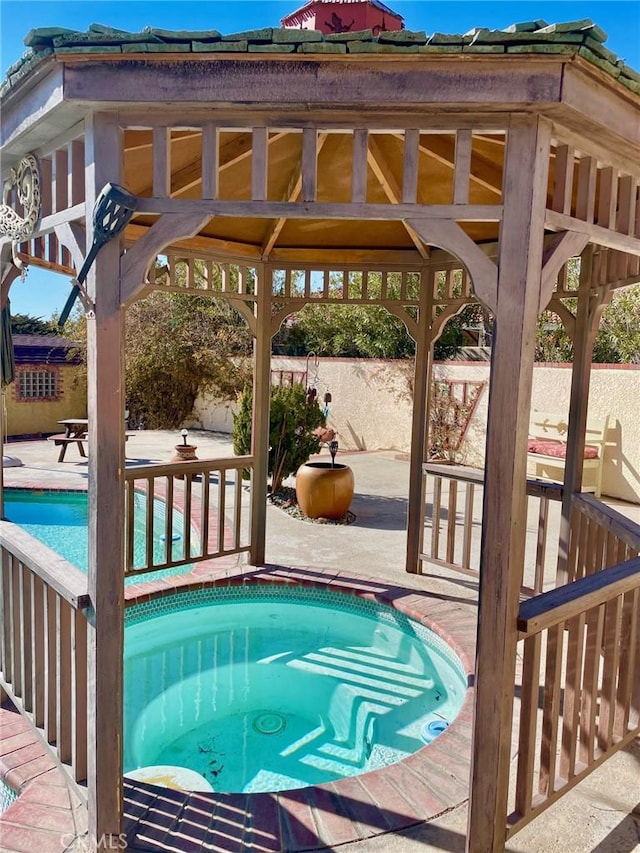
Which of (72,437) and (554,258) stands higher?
(554,258)

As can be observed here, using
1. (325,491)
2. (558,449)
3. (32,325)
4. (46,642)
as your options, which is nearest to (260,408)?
(325,491)

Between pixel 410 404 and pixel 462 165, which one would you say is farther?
pixel 410 404

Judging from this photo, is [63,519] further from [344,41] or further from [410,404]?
[344,41]

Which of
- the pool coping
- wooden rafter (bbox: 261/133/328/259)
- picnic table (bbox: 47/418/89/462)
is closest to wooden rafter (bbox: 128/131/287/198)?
wooden rafter (bbox: 261/133/328/259)

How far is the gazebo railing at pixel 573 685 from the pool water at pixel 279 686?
39.0 inches

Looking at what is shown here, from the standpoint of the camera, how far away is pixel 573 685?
2.52m

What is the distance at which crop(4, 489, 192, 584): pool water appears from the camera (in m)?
7.40

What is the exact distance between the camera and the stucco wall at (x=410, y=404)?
8.88m

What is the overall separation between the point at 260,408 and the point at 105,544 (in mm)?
3151

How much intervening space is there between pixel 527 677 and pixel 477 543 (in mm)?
4512

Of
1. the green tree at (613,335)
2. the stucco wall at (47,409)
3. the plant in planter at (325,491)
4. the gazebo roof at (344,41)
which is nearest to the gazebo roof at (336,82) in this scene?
the gazebo roof at (344,41)

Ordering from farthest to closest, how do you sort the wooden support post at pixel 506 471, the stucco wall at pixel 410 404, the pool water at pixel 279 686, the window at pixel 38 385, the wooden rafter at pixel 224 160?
the window at pixel 38 385
the stucco wall at pixel 410 404
the wooden rafter at pixel 224 160
the pool water at pixel 279 686
the wooden support post at pixel 506 471

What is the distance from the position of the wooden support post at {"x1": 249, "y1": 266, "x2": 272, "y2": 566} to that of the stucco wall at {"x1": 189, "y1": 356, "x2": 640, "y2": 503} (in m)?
5.61

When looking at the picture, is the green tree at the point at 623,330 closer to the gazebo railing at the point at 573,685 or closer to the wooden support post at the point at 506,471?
the gazebo railing at the point at 573,685
